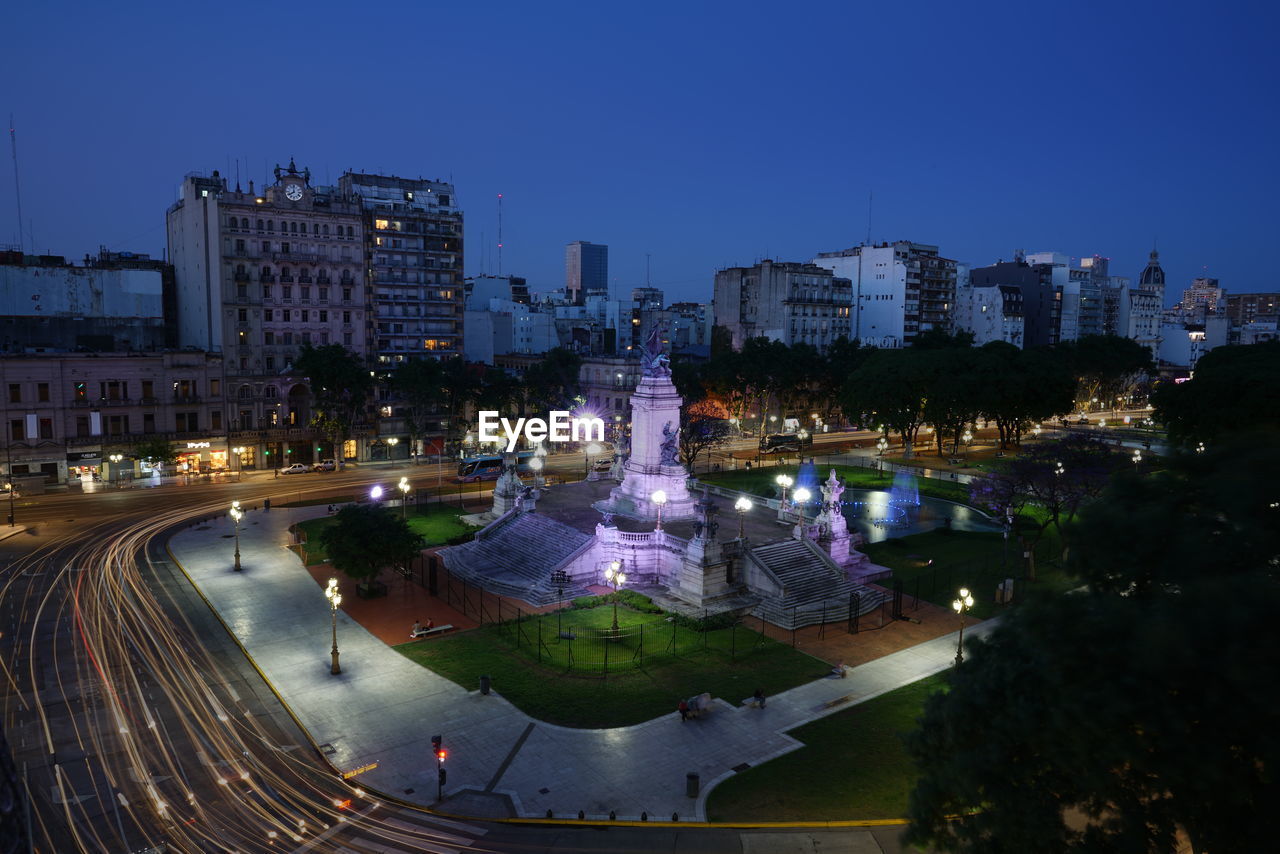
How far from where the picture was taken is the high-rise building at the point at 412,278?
94.4 meters

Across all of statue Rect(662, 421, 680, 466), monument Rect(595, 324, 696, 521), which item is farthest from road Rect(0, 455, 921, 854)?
statue Rect(662, 421, 680, 466)

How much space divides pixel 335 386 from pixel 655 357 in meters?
33.1

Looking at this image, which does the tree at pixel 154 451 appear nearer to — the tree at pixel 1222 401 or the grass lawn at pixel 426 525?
the grass lawn at pixel 426 525

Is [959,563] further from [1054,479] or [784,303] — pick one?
[784,303]

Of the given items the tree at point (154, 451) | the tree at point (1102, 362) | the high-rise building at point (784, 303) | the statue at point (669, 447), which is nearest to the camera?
the statue at point (669, 447)

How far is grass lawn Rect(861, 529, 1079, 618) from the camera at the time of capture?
40031 mm

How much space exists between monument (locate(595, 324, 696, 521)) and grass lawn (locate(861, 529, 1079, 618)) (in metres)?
11.3

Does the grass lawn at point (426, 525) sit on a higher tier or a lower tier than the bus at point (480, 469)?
lower

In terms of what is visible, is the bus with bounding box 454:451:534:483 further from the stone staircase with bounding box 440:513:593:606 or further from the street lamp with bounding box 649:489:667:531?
the street lamp with bounding box 649:489:667:531

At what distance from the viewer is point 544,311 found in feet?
496

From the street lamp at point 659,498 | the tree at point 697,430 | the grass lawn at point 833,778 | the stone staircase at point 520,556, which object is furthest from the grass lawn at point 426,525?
the grass lawn at point 833,778

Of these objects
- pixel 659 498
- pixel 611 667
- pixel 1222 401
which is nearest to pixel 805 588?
pixel 659 498

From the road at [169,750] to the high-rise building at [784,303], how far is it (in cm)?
9056

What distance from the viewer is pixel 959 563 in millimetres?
44844
